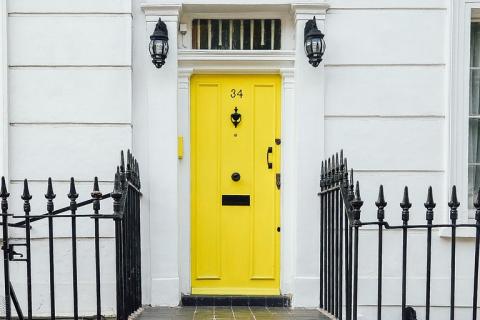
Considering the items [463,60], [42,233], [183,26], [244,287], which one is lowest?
[244,287]

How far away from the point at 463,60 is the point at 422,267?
2050 mm

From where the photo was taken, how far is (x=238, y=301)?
5625 mm

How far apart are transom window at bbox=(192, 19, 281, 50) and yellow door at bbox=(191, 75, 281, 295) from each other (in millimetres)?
318

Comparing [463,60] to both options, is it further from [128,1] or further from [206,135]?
[128,1]

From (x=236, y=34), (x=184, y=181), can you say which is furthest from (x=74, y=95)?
(x=236, y=34)

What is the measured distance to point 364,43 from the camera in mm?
5523

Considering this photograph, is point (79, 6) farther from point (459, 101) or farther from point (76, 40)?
point (459, 101)

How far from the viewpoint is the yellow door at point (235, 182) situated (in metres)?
5.75

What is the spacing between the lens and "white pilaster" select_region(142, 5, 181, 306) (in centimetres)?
550

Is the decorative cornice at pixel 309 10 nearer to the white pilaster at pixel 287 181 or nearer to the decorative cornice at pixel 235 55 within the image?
the decorative cornice at pixel 235 55

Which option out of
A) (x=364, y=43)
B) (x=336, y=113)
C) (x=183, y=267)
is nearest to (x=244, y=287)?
(x=183, y=267)

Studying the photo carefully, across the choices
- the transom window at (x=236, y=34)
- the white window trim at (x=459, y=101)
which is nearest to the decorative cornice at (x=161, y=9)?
the transom window at (x=236, y=34)

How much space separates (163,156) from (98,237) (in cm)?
154

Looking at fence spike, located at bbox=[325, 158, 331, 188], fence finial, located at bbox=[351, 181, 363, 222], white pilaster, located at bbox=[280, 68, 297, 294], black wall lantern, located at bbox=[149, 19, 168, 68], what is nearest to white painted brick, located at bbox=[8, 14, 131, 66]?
→ black wall lantern, located at bbox=[149, 19, 168, 68]
